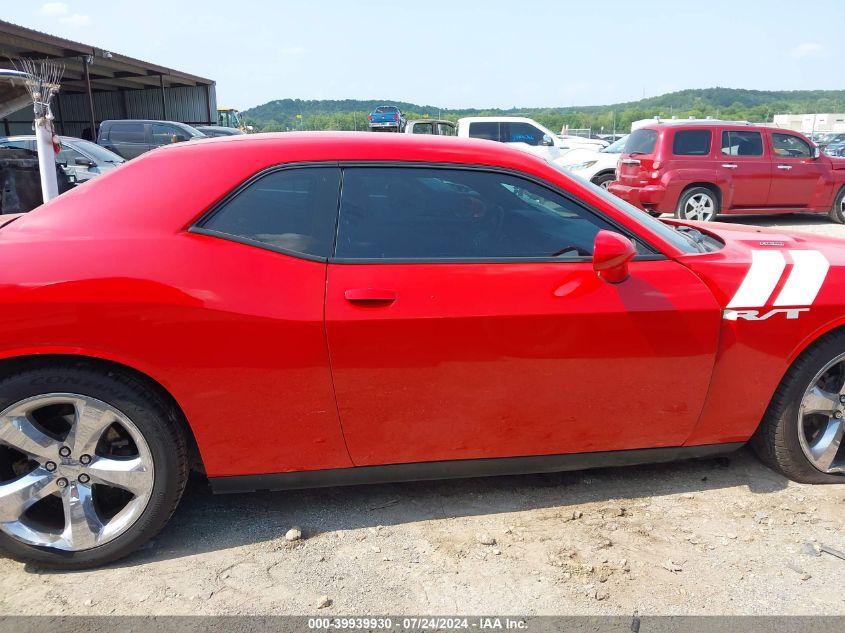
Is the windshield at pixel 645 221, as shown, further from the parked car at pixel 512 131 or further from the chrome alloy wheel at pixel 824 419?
the parked car at pixel 512 131

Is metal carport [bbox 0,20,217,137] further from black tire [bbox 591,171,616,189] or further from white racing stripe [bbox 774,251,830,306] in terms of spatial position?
white racing stripe [bbox 774,251,830,306]

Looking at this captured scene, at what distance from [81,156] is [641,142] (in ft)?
33.8

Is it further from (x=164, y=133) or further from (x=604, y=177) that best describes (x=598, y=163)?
(x=164, y=133)

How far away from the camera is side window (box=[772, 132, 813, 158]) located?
1068cm

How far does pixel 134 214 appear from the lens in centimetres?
234

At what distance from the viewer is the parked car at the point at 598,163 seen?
1251 centimetres

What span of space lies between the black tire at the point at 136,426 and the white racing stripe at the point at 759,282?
223 cm

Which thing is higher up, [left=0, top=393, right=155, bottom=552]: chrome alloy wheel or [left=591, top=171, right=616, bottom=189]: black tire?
[left=591, top=171, right=616, bottom=189]: black tire

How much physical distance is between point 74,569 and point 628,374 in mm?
2242

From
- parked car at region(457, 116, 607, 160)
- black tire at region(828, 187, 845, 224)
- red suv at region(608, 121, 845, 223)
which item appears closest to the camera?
red suv at region(608, 121, 845, 223)

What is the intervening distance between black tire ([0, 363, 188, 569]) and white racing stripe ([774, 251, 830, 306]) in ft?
8.04

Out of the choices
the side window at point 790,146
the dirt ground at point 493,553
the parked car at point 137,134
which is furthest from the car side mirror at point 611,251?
the parked car at point 137,134

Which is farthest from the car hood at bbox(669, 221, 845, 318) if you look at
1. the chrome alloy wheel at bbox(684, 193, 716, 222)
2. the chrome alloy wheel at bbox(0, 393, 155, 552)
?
the chrome alloy wheel at bbox(684, 193, 716, 222)

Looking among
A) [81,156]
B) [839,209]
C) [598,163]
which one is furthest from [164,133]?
[839,209]
